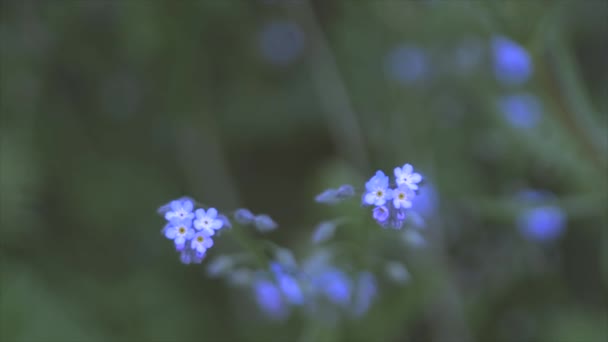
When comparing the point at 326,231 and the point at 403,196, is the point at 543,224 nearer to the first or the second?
the point at 326,231

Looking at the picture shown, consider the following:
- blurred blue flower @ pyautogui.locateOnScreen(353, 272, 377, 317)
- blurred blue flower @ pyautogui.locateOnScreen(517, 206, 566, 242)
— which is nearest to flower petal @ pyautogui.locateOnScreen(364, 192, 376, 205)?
blurred blue flower @ pyautogui.locateOnScreen(353, 272, 377, 317)

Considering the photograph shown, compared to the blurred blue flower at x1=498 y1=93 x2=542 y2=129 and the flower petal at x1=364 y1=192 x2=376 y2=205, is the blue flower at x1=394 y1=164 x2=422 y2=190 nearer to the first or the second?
the flower petal at x1=364 y1=192 x2=376 y2=205

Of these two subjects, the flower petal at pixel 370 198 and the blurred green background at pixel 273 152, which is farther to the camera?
the blurred green background at pixel 273 152

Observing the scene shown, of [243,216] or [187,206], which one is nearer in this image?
[187,206]

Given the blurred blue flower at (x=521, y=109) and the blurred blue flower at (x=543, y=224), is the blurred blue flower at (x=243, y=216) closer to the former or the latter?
the blurred blue flower at (x=521, y=109)

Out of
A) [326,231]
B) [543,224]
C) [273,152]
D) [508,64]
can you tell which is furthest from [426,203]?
[326,231]

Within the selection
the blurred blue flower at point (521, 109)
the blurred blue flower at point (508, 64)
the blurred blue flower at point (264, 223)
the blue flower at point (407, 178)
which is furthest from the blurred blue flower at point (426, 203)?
the blue flower at point (407, 178)
